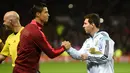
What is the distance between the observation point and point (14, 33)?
7.00m

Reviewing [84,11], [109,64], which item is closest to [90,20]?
[109,64]

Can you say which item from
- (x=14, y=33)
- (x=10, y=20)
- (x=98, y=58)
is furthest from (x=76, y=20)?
(x=98, y=58)

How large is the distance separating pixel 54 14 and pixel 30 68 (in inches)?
810

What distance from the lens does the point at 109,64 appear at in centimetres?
655

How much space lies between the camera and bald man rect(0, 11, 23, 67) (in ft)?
22.0

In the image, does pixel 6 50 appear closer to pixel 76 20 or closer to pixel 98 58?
pixel 98 58

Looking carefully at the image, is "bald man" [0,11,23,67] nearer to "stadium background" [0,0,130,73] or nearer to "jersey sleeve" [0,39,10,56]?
"jersey sleeve" [0,39,10,56]

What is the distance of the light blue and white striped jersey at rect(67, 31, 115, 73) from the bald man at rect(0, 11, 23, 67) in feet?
3.07

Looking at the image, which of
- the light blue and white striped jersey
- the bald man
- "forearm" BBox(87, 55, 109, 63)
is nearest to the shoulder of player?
the light blue and white striped jersey

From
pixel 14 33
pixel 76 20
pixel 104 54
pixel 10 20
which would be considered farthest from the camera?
pixel 76 20

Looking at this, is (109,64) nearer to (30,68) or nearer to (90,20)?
(90,20)

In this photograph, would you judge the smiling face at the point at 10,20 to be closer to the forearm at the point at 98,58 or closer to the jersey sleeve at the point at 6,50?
the jersey sleeve at the point at 6,50

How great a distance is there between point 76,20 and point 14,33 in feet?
58.7

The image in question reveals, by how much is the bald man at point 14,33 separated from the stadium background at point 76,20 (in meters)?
13.1
